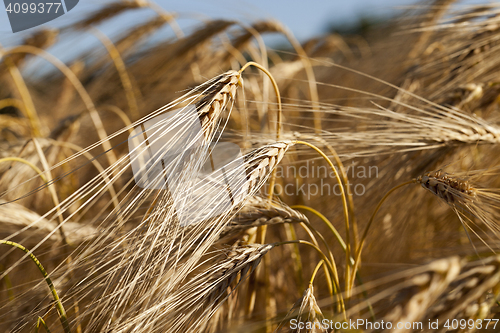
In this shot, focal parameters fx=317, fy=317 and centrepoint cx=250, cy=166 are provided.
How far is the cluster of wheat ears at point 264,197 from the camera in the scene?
0.40 metres

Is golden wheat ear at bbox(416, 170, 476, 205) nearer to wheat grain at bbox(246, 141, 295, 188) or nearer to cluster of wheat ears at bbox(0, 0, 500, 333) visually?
cluster of wheat ears at bbox(0, 0, 500, 333)

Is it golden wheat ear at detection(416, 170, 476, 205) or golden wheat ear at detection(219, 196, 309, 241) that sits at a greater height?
golden wheat ear at detection(416, 170, 476, 205)

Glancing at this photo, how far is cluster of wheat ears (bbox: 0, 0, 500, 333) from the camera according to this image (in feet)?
1.30

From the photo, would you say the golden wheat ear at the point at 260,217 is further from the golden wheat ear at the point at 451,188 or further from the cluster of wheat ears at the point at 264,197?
the golden wheat ear at the point at 451,188

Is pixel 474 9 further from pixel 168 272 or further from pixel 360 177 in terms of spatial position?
pixel 168 272

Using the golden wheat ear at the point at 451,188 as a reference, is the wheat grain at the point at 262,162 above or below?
above

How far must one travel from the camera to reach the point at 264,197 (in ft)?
1.97

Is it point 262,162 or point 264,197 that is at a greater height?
point 262,162

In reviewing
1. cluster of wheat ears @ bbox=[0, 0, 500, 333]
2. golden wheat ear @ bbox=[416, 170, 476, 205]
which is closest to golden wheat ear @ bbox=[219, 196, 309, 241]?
cluster of wheat ears @ bbox=[0, 0, 500, 333]

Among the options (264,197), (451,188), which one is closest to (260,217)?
(264,197)

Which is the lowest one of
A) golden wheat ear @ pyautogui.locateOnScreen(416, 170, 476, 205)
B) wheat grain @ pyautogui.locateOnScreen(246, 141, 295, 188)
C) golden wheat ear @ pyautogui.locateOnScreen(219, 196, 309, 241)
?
golden wheat ear @ pyautogui.locateOnScreen(219, 196, 309, 241)

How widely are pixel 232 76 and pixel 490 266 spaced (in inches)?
15.1

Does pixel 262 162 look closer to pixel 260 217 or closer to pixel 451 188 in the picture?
pixel 260 217

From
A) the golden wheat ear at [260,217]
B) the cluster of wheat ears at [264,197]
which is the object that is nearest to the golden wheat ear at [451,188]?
the cluster of wheat ears at [264,197]
